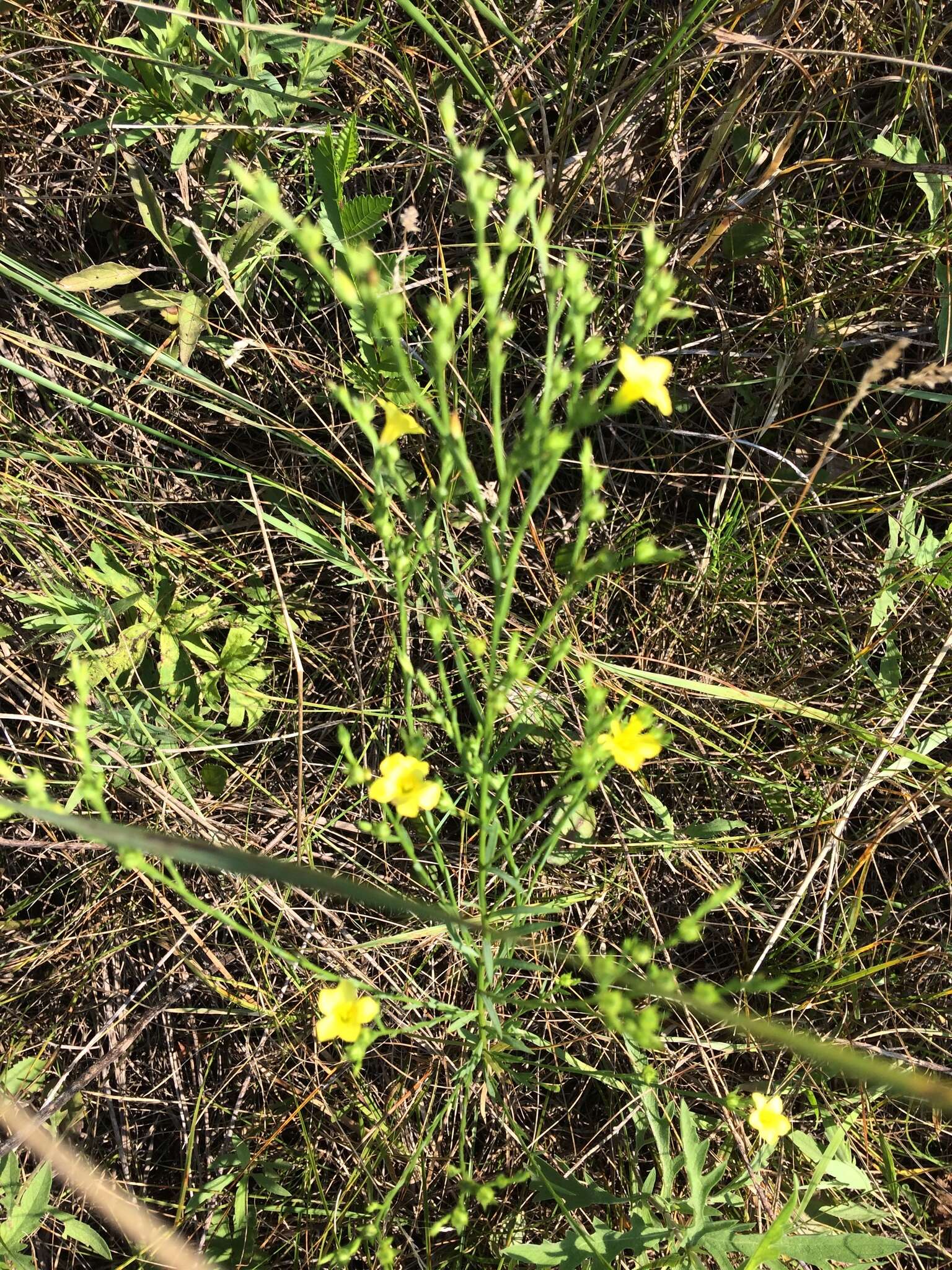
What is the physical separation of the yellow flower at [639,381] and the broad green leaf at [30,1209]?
2.52 m

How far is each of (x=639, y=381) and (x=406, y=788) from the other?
0.97 m

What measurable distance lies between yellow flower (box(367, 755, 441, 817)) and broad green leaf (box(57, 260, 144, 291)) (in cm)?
199

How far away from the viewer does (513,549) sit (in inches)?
68.6

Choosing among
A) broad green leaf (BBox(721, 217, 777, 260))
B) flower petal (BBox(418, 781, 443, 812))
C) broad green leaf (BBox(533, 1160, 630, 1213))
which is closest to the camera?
flower petal (BBox(418, 781, 443, 812))

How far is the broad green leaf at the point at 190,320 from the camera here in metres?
2.89

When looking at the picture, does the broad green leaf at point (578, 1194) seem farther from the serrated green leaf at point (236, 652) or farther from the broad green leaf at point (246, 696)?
the serrated green leaf at point (236, 652)

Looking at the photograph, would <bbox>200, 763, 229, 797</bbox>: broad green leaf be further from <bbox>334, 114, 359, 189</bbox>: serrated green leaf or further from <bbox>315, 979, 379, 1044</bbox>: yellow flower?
<bbox>334, 114, 359, 189</bbox>: serrated green leaf

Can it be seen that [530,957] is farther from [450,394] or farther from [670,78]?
[670,78]

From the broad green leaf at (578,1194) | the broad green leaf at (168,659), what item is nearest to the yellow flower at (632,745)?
the broad green leaf at (578,1194)

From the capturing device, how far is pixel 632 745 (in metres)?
1.89

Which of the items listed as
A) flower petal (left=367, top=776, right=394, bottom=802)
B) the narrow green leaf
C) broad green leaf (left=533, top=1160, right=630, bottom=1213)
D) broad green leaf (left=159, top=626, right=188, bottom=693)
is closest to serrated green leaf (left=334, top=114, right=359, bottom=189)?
broad green leaf (left=159, top=626, right=188, bottom=693)

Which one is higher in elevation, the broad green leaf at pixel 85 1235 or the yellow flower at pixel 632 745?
the yellow flower at pixel 632 745

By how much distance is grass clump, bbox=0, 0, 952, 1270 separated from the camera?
2.68 m

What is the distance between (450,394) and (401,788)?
1.58 meters
